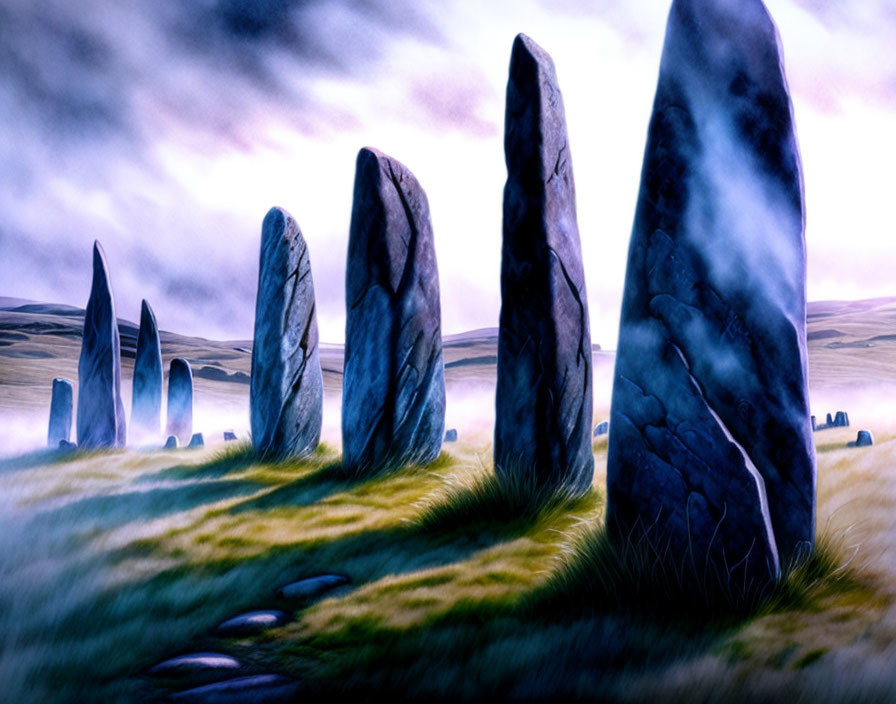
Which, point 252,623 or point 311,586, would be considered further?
point 311,586

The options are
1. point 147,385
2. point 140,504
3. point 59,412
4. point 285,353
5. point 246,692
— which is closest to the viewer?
point 246,692

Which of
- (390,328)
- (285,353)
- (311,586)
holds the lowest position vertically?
(311,586)

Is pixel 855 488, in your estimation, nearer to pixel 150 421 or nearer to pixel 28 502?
pixel 28 502

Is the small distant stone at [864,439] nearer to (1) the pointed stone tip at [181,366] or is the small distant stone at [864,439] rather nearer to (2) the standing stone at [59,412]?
(1) the pointed stone tip at [181,366]

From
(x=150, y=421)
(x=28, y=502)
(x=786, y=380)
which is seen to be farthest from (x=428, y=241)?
(x=150, y=421)

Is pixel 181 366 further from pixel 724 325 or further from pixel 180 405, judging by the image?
pixel 724 325

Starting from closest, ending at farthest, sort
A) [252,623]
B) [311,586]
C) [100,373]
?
[252,623]
[311,586]
[100,373]

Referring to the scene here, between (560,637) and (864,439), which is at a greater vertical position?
(864,439)

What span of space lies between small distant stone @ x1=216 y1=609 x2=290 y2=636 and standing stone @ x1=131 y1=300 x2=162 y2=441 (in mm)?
8158

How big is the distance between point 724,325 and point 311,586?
173 centimetres

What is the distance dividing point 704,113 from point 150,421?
9.27 metres

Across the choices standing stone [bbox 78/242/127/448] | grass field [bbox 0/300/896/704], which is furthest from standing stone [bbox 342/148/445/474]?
standing stone [bbox 78/242/127/448]

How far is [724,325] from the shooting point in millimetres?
2287

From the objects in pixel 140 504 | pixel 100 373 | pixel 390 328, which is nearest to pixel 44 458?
pixel 100 373
